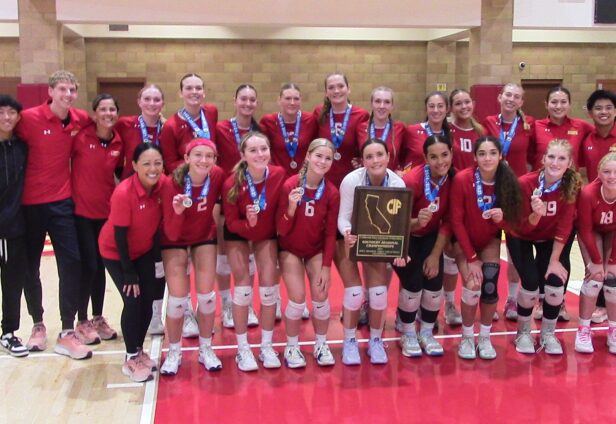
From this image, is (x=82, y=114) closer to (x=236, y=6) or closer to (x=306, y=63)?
(x=236, y=6)

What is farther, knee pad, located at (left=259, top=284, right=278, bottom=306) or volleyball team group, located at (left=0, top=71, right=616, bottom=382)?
knee pad, located at (left=259, top=284, right=278, bottom=306)

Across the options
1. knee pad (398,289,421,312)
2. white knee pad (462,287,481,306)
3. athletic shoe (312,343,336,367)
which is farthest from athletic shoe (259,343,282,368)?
white knee pad (462,287,481,306)

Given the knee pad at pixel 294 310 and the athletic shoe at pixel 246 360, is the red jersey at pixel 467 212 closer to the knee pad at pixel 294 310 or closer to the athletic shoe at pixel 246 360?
the knee pad at pixel 294 310

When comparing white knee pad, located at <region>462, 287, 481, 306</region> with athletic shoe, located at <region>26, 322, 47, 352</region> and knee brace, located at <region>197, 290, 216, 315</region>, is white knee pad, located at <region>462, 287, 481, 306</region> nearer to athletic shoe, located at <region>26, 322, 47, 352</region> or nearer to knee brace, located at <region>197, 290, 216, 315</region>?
knee brace, located at <region>197, 290, 216, 315</region>

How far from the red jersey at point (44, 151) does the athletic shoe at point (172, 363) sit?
1.29 m

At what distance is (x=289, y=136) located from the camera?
15.7 feet

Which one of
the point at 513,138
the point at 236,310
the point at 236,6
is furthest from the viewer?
the point at 236,6

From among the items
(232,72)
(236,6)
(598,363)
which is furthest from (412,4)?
(598,363)

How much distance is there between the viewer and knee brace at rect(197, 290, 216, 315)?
407cm

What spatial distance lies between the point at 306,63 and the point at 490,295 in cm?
865

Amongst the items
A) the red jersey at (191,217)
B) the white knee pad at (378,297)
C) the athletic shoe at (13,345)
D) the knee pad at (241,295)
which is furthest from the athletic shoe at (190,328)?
the white knee pad at (378,297)

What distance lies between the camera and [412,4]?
374 inches

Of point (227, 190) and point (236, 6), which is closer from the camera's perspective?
point (227, 190)

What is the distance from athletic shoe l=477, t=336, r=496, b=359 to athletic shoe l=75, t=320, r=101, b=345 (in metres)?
2.73
